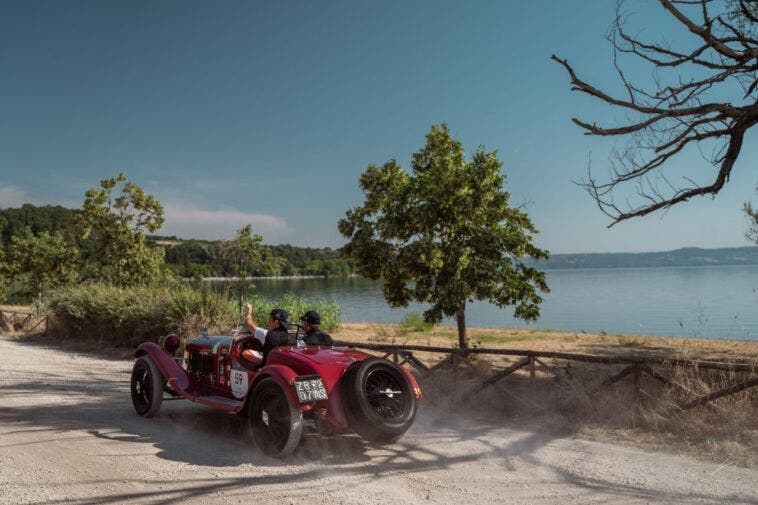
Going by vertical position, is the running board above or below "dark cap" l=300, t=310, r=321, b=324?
below

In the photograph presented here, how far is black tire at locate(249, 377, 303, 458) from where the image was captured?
578 cm

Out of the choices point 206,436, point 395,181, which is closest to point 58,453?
point 206,436

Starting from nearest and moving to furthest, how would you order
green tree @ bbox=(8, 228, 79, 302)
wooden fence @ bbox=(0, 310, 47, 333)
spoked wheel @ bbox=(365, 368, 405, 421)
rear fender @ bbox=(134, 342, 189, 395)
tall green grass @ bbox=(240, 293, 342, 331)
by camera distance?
spoked wheel @ bbox=(365, 368, 405, 421)
rear fender @ bbox=(134, 342, 189, 395)
tall green grass @ bbox=(240, 293, 342, 331)
wooden fence @ bbox=(0, 310, 47, 333)
green tree @ bbox=(8, 228, 79, 302)

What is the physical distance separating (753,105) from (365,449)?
720 cm

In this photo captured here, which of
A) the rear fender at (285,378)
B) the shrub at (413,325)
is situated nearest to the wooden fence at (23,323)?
the shrub at (413,325)

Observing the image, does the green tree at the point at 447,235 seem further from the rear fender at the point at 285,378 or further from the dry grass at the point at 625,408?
the rear fender at the point at 285,378

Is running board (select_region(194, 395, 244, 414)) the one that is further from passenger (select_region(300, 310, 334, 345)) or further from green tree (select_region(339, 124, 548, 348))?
green tree (select_region(339, 124, 548, 348))

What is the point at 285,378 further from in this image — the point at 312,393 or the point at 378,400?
Result: the point at 378,400

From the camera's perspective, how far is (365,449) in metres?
6.34

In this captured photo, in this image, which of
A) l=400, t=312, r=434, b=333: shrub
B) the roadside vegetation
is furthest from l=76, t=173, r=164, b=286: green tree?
l=400, t=312, r=434, b=333: shrub

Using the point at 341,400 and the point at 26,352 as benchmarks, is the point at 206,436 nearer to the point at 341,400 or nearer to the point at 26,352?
the point at 341,400

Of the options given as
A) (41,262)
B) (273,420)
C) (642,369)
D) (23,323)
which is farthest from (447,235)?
(41,262)

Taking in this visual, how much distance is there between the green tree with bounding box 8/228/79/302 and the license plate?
40.0m

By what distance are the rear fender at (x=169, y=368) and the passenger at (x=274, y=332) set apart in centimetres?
135
